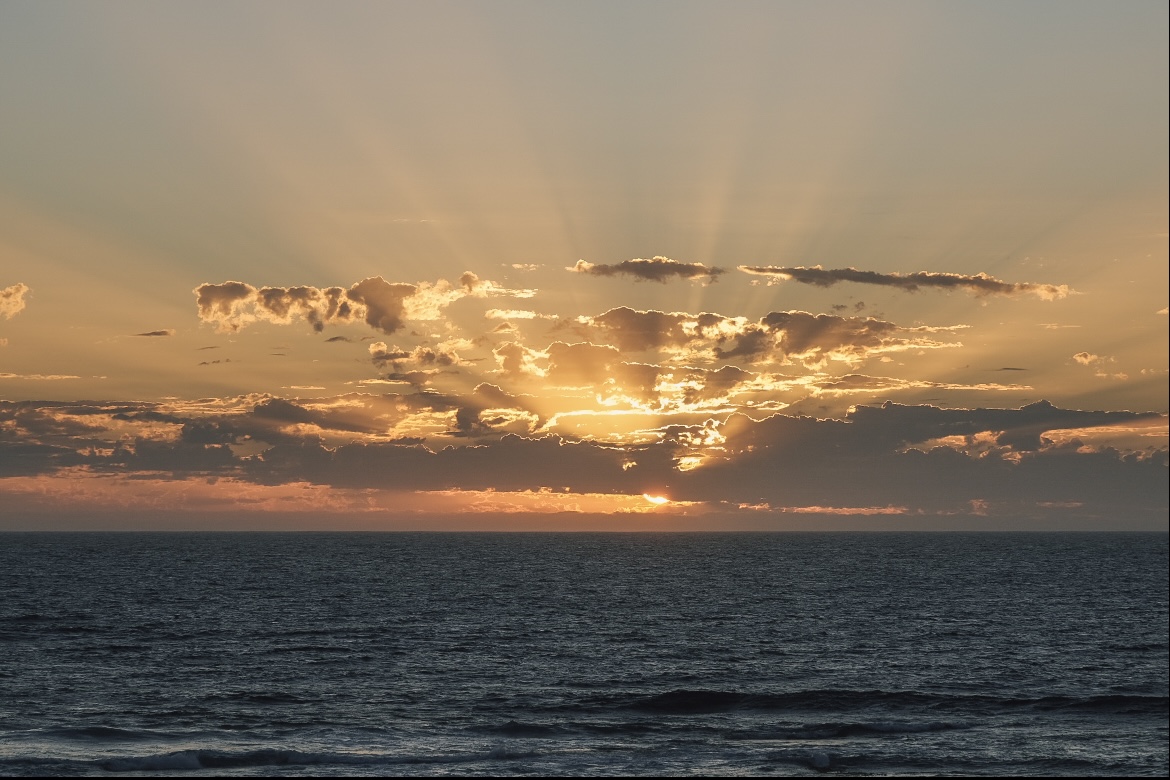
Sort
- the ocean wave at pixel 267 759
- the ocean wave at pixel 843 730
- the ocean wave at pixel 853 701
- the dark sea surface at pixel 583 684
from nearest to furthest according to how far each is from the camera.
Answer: the ocean wave at pixel 267 759 < the dark sea surface at pixel 583 684 < the ocean wave at pixel 843 730 < the ocean wave at pixel 853 701

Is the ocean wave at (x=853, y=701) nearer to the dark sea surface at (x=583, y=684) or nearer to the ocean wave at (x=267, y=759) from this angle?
the dark sea surface at (x=583, y=684)

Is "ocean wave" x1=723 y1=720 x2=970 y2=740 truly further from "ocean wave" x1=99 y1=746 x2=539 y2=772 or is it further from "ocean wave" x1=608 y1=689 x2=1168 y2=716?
"ocean wave" x1=99 y1=746 x2=539 y2=772

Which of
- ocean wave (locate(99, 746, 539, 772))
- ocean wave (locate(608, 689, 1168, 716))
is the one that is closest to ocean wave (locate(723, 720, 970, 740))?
ocean wave (locate(608, 689, 1168, 716))

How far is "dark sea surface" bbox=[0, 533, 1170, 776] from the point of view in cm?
4434

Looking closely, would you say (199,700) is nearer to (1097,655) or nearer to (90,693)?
(90,693)

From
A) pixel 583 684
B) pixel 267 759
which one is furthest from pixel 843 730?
pixel 267 759

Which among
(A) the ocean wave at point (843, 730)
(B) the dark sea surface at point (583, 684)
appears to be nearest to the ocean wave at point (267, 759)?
(B) the dark sea surface at point (583, 684)

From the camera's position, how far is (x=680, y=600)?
118 m

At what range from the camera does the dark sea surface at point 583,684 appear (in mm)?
44344

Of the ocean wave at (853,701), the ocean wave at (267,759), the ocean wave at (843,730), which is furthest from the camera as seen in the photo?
the ocean wave at (853,701)

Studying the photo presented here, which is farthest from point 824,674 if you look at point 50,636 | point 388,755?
point 50,636

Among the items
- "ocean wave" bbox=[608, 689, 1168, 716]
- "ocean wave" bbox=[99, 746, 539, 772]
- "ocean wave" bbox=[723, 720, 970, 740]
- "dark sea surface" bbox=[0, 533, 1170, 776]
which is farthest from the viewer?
"ocean wave" bbox=[608, 689, 1168, 716]

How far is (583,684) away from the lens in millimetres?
62219

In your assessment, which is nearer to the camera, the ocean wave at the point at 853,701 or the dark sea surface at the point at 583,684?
the dark sea surface at the point at 583,684
